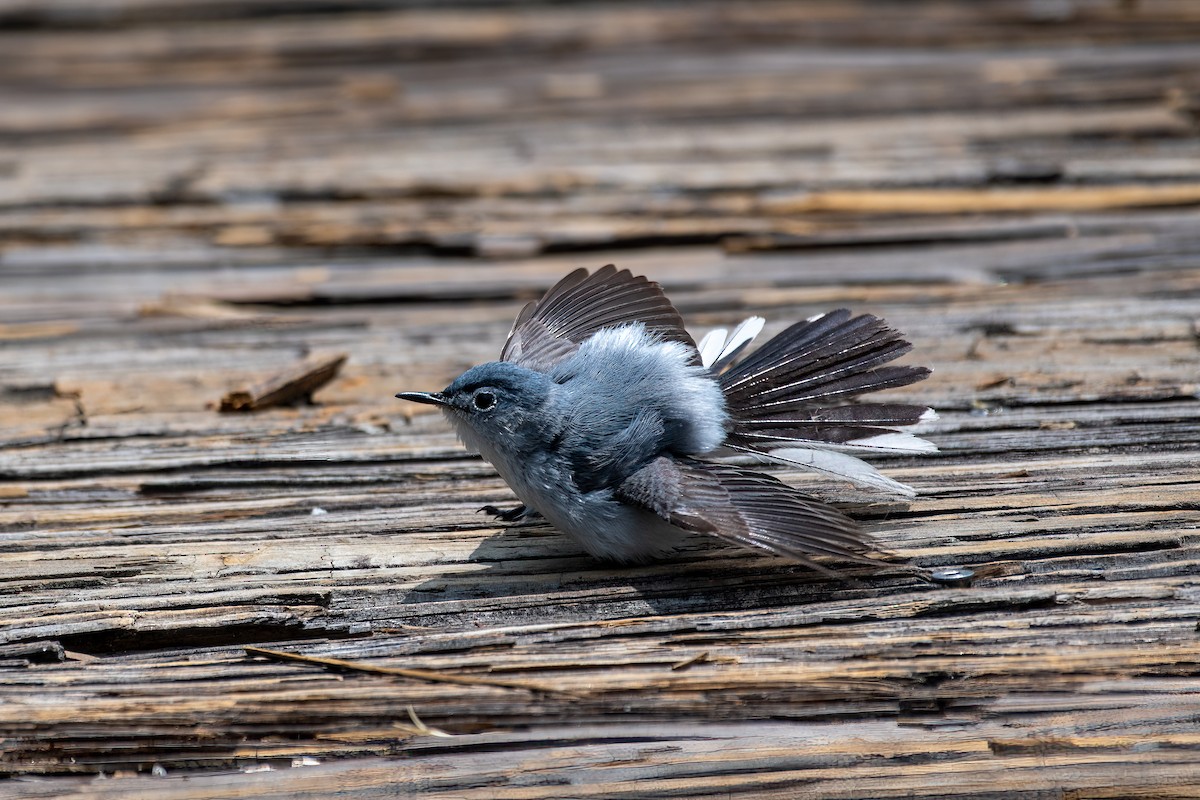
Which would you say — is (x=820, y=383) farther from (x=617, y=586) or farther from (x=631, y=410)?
(x=617, y=586)

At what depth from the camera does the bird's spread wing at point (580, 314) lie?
4.27 meters

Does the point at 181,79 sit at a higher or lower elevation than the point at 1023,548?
higher

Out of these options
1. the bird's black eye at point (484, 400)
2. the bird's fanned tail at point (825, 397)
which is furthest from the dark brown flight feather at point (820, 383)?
the bird's black eye at point (484, 400)

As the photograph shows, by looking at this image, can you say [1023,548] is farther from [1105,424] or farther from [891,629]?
[1105,424]

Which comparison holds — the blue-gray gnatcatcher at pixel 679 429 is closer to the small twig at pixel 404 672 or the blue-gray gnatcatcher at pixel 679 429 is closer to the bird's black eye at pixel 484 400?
the bird's black eye at pixel 484 400

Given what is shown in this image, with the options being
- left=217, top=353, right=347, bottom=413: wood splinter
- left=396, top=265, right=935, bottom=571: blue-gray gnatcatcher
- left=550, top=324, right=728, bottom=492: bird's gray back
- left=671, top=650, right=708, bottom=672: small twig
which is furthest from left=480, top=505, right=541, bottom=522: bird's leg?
left=217, top=353, right=347, bottom=413: wood splinter

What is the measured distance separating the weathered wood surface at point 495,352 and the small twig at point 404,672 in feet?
0.07

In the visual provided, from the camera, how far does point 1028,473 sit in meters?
3.82

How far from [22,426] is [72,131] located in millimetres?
3060

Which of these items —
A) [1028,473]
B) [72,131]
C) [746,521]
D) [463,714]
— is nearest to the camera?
[463,714]

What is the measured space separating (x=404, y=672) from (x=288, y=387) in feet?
6.53

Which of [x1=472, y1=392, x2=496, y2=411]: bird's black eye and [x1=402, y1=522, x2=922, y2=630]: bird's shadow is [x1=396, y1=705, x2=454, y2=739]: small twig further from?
[x1=472, y1=392, x2=496, y2=411]: bird's black eye

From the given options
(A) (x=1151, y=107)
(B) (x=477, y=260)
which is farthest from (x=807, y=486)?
(A) (x=1151, y=107)

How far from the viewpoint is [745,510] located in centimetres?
329
